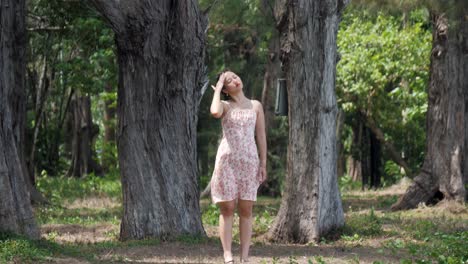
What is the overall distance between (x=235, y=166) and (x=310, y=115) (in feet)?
13.1

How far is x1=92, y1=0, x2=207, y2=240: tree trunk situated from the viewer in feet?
45.1

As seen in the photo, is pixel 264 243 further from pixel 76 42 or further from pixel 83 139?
pixel 83 139

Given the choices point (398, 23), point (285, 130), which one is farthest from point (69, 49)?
point (398, 23)

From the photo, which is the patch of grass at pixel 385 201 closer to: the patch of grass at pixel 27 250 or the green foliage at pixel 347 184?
the green foliage at pixel 347 184

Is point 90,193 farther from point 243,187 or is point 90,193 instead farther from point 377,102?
point 243,187

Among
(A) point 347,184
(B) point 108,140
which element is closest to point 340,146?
(A) point 347,184

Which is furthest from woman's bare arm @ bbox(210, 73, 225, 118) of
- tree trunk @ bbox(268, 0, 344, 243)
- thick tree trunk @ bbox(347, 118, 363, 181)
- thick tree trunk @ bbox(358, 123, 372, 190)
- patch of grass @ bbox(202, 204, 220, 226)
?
thick tree trunk @ bbox(347, 118, 363, 181)

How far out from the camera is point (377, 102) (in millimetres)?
29484

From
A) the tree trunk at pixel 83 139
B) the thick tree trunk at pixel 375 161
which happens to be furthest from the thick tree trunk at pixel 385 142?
the tree trunk at pixel 83 139

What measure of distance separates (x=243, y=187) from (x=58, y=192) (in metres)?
20.2

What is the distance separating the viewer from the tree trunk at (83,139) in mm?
40969

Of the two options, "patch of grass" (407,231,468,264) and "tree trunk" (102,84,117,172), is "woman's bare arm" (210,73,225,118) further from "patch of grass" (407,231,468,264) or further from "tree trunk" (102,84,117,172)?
"tree trunk" (102,84,117,172)

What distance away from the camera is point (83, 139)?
4159cm

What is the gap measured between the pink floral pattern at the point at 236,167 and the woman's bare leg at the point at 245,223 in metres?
0.09
